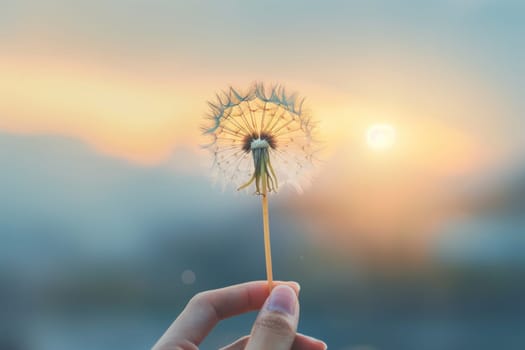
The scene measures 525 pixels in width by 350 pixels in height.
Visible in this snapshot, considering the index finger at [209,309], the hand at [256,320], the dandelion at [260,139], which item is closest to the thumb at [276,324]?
the hand at [256,320]

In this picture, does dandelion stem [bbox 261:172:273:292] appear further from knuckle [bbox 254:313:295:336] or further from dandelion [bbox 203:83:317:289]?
knuckle [bbox 254:313:295:336]

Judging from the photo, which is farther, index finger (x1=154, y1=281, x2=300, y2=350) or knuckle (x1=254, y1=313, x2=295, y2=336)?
index finger (x1=154, y1=281, x2=300, y2=350)

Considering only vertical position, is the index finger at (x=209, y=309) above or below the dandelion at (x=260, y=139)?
below

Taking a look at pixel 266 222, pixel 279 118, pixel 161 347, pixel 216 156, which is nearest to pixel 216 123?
pixel 216 156

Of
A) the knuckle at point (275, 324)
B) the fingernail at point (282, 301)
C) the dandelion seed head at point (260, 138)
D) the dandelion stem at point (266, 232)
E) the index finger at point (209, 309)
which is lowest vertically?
the index finger at point (209, 309)

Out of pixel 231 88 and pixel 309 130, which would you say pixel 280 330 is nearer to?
pixel 309 130

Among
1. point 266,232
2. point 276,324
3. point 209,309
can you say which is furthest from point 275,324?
point 209,309

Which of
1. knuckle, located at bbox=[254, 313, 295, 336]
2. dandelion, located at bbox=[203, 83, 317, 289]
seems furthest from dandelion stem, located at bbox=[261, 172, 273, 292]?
knuckle, located at bbox=[254, 313, 295, 336]

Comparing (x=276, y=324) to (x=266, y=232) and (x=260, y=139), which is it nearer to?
(x=266, y=232)

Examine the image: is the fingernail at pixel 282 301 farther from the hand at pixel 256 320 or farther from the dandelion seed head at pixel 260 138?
the dandelion seed head at pixel 260 138
